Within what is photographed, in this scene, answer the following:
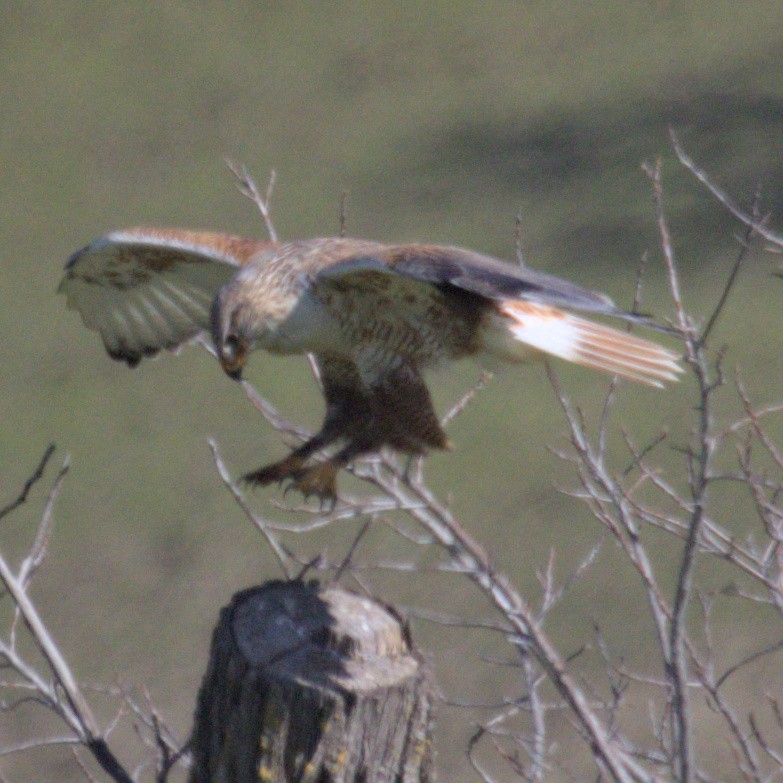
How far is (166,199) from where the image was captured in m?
8.21

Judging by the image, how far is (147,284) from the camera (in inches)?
177

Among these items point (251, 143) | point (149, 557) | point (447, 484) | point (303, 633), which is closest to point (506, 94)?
point (251, 143)

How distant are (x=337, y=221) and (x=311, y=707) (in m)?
5.49

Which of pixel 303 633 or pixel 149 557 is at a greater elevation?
pixel 303 633

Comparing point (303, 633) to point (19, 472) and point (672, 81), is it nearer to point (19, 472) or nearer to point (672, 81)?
point (19, 472)

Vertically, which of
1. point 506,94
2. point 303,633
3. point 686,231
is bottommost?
point 686,231

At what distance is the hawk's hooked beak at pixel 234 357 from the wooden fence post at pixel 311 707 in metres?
0.99

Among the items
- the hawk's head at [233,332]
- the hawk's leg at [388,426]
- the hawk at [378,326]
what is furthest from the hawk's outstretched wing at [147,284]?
the hawk's leg at [388,426]

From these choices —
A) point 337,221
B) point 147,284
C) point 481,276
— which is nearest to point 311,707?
point 481,276

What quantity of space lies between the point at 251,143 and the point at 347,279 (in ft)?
16.1

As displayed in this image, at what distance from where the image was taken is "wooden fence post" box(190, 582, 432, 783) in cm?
253

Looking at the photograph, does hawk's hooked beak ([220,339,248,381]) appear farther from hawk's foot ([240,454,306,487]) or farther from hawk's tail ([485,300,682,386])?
hawk's tail ([485,300,682,386])

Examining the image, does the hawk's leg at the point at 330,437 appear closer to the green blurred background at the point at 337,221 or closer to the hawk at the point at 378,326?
the hawk at the point at 378,326

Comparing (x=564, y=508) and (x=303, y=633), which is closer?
(x=303, y=633)
